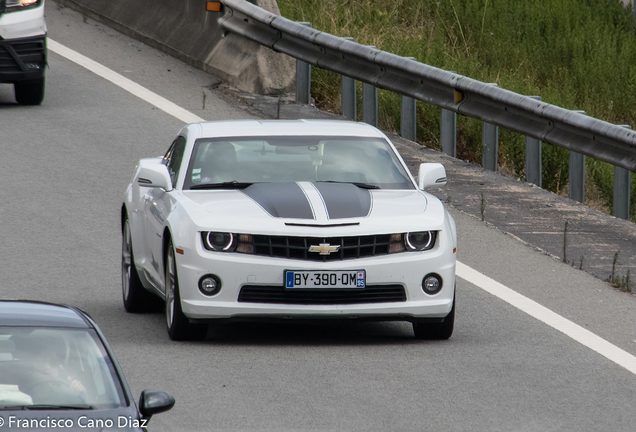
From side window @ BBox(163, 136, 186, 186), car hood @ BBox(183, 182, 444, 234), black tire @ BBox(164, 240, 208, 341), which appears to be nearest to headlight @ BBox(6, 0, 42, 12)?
side window @ BBox(163, 136, 186, 186)

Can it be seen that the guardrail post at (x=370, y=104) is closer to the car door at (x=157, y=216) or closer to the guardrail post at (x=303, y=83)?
the guardrail post at (x=303, y=83)

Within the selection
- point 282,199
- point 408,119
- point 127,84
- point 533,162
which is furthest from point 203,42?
point 282,199

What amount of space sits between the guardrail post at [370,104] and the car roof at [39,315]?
34.8 ft

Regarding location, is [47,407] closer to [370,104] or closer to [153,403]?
[153,403]

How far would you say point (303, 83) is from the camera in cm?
1719

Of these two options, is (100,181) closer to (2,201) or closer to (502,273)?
(2,201)

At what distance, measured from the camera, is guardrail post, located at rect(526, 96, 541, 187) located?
1333 cm

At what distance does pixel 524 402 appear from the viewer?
23.7 ft

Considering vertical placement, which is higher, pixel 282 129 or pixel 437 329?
pixel 282 129

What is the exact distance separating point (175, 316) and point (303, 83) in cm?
905

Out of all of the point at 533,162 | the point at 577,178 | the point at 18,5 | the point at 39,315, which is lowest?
the point at 533,162

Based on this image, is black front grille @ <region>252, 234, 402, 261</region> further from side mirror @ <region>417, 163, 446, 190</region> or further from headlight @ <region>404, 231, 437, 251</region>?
side mirror @ <region>417, 163, 446, 190</region>

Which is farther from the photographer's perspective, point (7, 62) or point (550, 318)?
point (7, 62)

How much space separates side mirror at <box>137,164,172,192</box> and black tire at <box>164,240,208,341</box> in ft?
1.67
